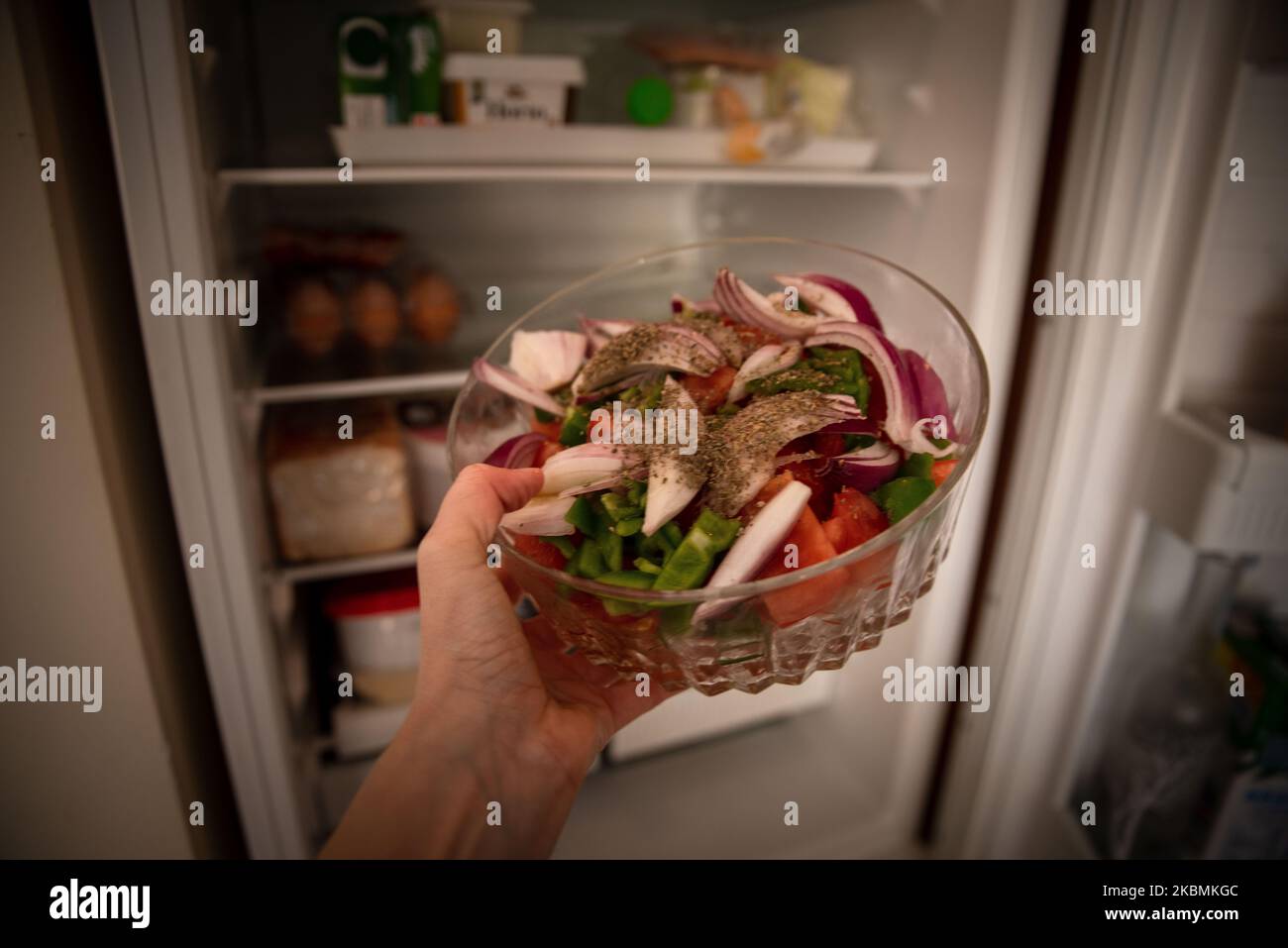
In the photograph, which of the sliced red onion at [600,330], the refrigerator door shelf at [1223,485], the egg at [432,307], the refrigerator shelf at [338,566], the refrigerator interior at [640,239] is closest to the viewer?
the sliced red onion at [600,330]

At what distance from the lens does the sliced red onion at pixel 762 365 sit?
24.8 inches

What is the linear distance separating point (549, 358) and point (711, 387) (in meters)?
0.17

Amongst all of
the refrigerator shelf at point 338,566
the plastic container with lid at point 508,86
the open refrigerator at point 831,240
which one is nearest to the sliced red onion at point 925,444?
the open refrigerator at point 831,240

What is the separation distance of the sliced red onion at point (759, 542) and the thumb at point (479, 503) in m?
0.17

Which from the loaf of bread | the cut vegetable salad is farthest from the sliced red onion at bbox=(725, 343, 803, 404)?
the loaf of bread

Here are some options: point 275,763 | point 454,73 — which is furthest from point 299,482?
point 454,73

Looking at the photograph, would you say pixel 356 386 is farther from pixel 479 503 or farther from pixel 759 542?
pixel 759 542

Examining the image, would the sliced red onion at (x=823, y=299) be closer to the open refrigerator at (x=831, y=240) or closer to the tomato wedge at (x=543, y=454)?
the tomato wedge at (x=543, y=454)

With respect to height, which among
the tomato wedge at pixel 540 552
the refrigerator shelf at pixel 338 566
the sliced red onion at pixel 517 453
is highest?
the sliced red onion at pixel 517 453

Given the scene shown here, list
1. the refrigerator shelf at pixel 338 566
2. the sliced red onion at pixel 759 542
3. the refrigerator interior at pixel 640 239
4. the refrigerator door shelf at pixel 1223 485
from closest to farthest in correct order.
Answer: the sliced red onion at pixel 759 542
the refrigerator door shelf at pixel 1223 485
the refrigerator interior at pixel 640 239
the refrigerator shelf at pixel 338 566

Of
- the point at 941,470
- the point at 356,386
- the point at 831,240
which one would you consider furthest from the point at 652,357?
the point at 831,240

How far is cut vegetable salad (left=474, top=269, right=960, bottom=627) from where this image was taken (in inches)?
21.4

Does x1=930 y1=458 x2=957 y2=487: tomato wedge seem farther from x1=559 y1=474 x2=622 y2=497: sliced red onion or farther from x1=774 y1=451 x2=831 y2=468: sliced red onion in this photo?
x1=559 y1=474 x2=622 y2=497: sliced red onion

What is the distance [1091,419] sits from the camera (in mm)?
1015
